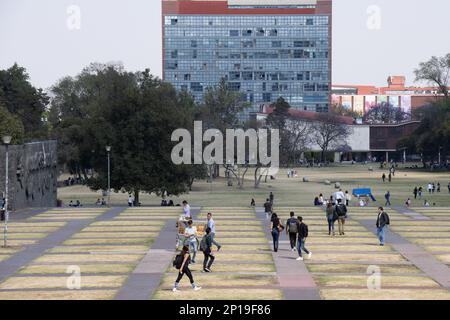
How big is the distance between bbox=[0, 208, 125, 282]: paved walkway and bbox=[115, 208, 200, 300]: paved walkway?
4015 mm

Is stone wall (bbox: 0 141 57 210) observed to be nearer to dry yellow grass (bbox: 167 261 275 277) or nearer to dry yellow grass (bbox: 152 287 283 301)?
dry yellow grass (bbox: 167 261 275 277)

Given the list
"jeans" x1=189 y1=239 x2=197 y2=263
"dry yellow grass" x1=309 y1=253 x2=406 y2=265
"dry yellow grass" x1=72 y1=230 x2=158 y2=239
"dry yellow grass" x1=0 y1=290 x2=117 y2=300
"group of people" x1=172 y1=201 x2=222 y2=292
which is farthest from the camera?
"dry yellow grass" x1=72 y1=230 x2=158 y2=239

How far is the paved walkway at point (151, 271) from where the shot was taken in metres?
25.7

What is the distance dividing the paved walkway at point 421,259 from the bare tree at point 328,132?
125 m

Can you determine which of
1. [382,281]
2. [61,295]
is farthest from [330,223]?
[61,295]

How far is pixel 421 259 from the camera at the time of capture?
3228 cm

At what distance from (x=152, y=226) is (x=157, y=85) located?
41.9m

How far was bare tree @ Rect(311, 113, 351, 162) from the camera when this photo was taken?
165 metres

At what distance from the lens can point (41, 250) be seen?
34781mm

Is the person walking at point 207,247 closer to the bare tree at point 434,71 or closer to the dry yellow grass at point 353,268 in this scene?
the dry yellow grass at point 353,268

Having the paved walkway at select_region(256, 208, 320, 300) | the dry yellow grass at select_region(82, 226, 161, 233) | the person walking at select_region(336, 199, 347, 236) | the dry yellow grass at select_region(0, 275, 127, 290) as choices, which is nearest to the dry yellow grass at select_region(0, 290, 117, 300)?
the dry yellow grass at select_region(0, 275, 127, 290)

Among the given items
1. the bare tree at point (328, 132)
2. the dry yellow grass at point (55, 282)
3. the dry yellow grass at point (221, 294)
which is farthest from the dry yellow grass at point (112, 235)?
the bare tree at point (328, 132)

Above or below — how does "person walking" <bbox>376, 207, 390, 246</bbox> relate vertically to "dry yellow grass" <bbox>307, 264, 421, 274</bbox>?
above

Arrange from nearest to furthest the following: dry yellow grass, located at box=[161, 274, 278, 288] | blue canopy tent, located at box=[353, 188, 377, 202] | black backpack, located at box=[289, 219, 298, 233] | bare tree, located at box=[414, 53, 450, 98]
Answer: dry yellow grass, located at box=[161, 274, 278, 288] < black backpack, located at box=[289, 219, 298, 233] < blue canopy tent, located at box=[353, 188, 377, 202] < bare tree, located at box=[414, 53, 450, 98]
